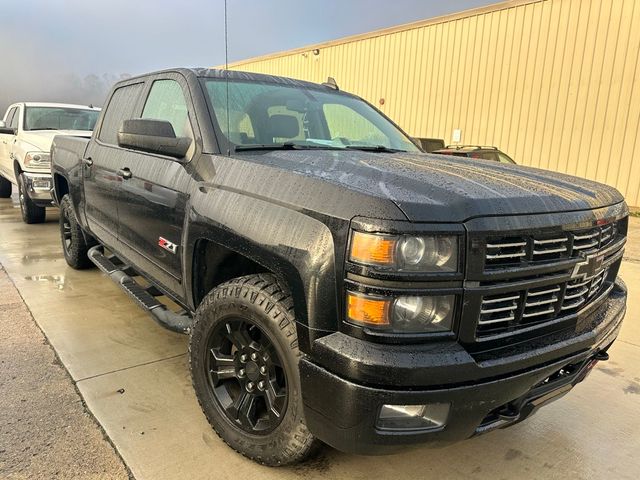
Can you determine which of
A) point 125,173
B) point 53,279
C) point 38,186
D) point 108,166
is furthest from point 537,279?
point 38,186

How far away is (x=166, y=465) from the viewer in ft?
7.41

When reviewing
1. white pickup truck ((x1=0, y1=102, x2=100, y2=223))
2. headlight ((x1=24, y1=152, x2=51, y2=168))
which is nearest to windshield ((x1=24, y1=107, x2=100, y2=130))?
white pickup truck ((x1=0, y1=102, x2=100, y2=223))

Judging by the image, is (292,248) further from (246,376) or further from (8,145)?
(8,145)

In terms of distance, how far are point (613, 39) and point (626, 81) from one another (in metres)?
1.02

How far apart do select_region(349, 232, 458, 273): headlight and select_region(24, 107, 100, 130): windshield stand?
28.3 ft

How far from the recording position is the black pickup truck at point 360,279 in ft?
5.53

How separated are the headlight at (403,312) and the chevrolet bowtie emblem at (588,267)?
679 mm

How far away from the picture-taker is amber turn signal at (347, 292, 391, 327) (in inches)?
66.0

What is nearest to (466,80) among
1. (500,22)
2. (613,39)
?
(500,22)

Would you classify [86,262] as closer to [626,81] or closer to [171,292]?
[171,292]

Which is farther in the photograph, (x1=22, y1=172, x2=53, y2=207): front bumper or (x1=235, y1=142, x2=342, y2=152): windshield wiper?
(x1=22, y1=172, x2=53, y2=207): front bumper

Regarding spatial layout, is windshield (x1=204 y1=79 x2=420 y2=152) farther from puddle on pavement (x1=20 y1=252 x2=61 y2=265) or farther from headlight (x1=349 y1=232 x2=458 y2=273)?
puddle on pavement (x1=20 y1=252 x2=61 y2=265)

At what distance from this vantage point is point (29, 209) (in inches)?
307

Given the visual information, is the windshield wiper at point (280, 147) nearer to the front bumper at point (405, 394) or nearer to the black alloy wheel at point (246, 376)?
the black alloy wheel at point (246, 376)
